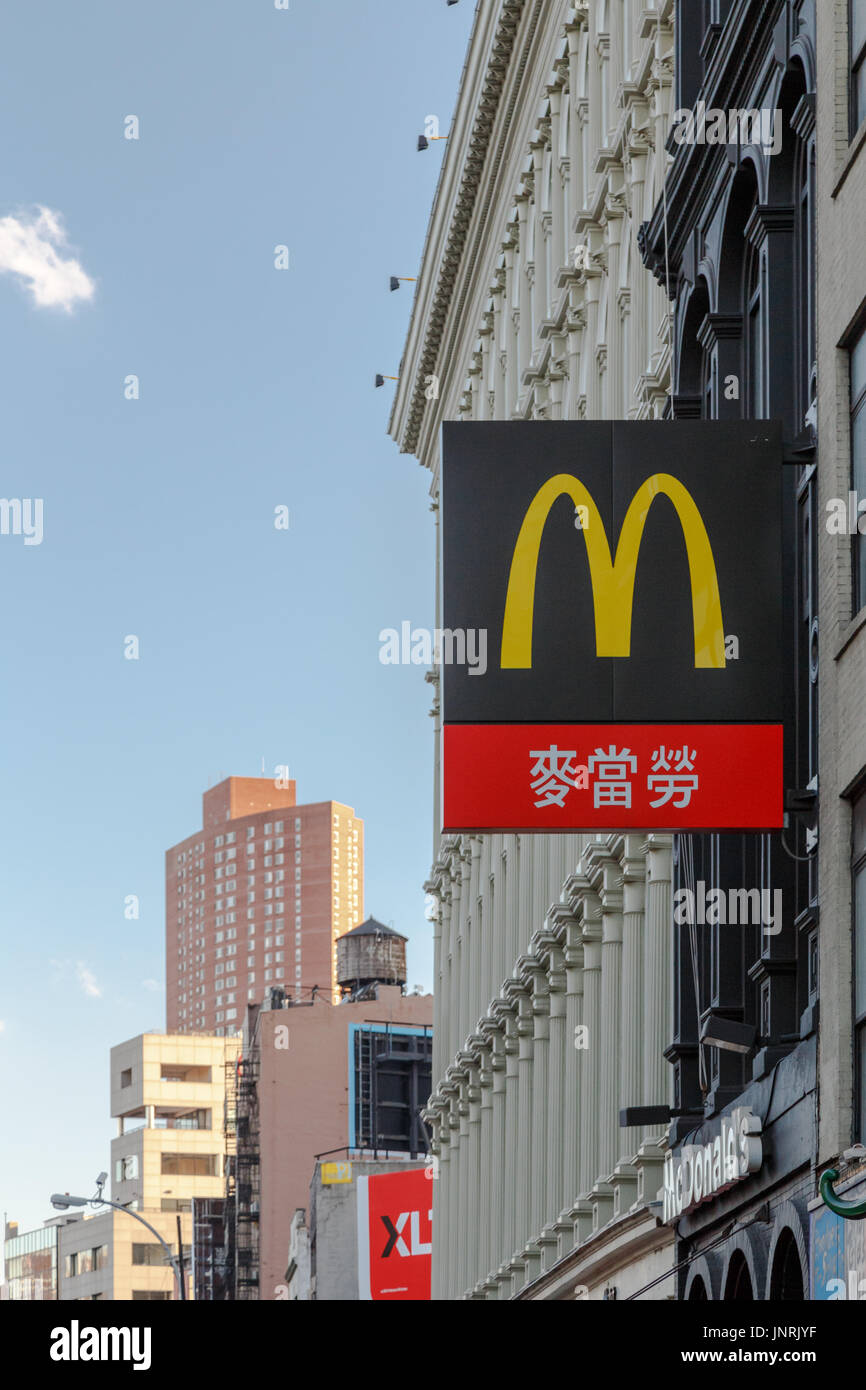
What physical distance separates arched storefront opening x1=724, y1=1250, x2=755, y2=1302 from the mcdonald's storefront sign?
5647mm

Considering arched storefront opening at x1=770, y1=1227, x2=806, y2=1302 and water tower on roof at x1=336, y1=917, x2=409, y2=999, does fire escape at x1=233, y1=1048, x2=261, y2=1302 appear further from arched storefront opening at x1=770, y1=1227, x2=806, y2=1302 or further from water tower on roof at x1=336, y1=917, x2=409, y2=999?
arched storefront opening at x1=770, y1=1227, x2=806, y2=1302

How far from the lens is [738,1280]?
23625 mm

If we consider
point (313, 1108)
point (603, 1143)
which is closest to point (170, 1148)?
point (313, 1108)

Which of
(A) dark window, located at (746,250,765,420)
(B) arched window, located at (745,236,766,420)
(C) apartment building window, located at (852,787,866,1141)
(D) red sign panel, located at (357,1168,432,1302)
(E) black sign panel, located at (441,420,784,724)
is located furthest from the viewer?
(D) red sign panel, located at (357,1168,432,1302)

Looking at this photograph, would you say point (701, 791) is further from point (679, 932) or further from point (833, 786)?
point (679, 932)

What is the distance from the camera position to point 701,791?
65.5 ft

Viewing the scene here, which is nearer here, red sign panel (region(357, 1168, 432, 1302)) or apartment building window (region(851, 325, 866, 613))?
apartment building window (region(851, 325, 866, 613))

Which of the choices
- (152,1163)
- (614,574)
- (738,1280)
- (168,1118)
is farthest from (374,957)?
(614,574)

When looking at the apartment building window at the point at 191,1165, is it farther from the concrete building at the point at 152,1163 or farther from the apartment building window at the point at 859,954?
the apartment building window at the point at 859,954

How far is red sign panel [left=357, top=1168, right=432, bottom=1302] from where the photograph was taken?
7769 centimetres

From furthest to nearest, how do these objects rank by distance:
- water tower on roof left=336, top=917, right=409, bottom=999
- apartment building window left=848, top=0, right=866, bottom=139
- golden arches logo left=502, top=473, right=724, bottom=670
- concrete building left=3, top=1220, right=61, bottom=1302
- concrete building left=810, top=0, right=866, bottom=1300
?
concrete building left=3, top=1220, right=61, bottom=1302 → water tower on roof left=336, top=917, right=409, bottom=999 → golden arches logo left=502, top=473, right=724, bottom=670 → apartment building window left=848, top=0, right=866, bottom=139 → concrete building left=810, top=0, right=866, bottom=1300

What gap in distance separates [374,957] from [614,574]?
10321 cm

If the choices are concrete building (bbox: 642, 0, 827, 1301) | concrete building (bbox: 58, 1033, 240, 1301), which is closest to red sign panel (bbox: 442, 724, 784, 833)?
concrete building (bbox: 642, 0, 827, 1301)
